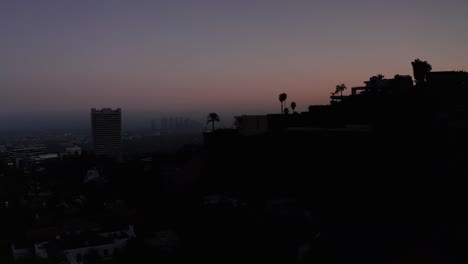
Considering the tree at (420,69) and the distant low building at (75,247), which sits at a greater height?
the tree at (420,69)

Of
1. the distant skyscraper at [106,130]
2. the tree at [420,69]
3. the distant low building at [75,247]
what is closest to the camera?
the distant low building at [75,247]

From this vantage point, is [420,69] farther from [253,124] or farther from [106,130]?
[106,130]

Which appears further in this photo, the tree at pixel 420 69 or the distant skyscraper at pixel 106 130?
the distant skyscraper at pixel 106 130

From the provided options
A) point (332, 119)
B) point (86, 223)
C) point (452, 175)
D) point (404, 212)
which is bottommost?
point (86, 223)

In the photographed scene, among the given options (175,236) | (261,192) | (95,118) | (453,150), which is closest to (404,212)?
(453,150)

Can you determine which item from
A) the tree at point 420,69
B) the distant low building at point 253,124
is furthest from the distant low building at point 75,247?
the tree at point 420,69

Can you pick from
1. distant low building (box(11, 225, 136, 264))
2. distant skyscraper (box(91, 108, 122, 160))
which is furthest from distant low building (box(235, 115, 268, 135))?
distant skyscraper (box(91, 108, 122, 160))

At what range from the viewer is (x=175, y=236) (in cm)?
1257

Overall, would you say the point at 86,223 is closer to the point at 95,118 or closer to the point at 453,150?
the point at 453,150

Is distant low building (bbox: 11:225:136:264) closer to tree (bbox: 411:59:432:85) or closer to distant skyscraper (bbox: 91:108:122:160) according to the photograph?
tree (bbox: 411:59:432:85)

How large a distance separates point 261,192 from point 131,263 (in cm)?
398

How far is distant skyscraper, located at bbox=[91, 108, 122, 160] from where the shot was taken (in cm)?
6900

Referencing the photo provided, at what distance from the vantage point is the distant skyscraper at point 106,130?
69.0 m

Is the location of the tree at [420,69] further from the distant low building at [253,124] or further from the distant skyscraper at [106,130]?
the distant skyscraper at [106,130]
